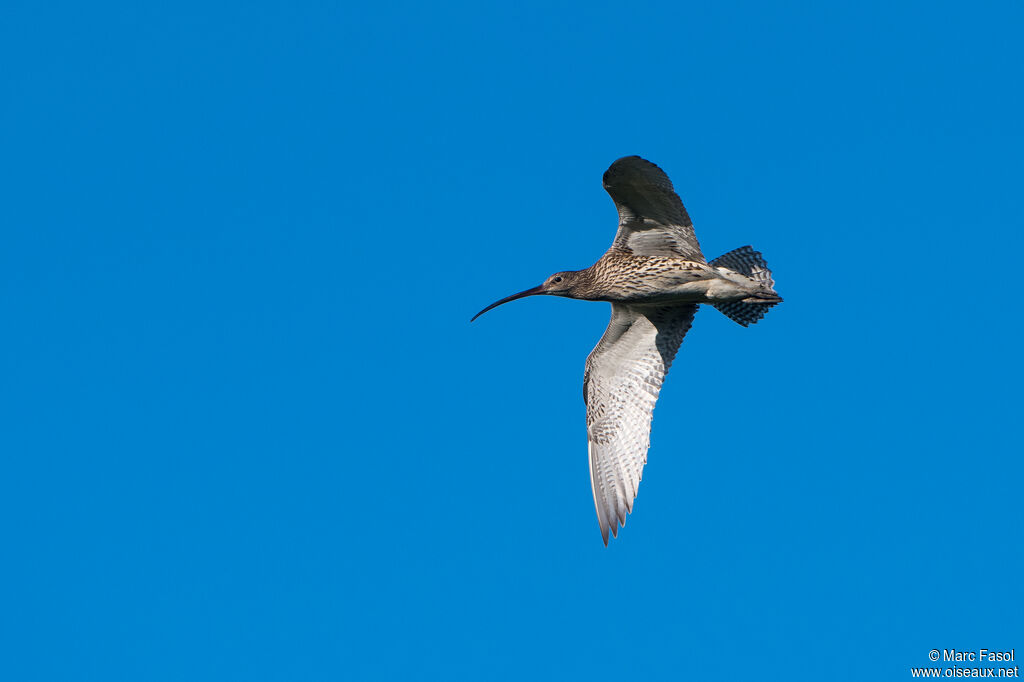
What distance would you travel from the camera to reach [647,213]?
42.1 feet

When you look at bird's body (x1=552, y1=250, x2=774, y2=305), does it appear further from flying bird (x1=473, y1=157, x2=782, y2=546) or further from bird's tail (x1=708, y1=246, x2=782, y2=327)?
bird's tail (x1=708, y1=246, x2=782, y2=327)

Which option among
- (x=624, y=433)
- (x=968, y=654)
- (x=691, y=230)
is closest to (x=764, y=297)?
(x=691, y=230)

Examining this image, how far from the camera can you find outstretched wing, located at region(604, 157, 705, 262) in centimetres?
1213

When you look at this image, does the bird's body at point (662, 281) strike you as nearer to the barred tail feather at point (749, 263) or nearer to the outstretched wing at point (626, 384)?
the barred tail feather at point (749, 263)

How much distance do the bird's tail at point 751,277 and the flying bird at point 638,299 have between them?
0.04ft

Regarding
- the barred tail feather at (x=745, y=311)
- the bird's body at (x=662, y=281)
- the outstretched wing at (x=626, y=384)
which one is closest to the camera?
the bird's body at (x=662, y=281)

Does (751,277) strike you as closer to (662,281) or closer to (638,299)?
(662,281)

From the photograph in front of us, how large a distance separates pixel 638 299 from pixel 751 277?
5.62ft

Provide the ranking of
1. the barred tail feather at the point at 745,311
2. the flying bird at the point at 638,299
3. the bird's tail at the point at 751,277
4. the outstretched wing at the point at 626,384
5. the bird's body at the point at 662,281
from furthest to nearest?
the barred tail feather at the point at 745,311, the outstretched wing at the point at 626,384, the bird's tail at the point at 751,277, the bird's body at the point at 662,281, the flying bird at the point at 638,299

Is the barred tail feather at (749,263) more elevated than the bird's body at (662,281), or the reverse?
the barred tail feather at (749,263)

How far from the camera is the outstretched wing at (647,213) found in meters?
12.1

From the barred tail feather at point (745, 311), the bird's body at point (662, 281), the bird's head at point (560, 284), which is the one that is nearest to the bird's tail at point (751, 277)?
the barred tail feather at point (745, 311)

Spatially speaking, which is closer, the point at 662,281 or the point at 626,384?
the point at 662,281

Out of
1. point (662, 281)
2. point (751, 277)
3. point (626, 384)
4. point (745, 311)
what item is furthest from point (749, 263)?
point (626, 384)
